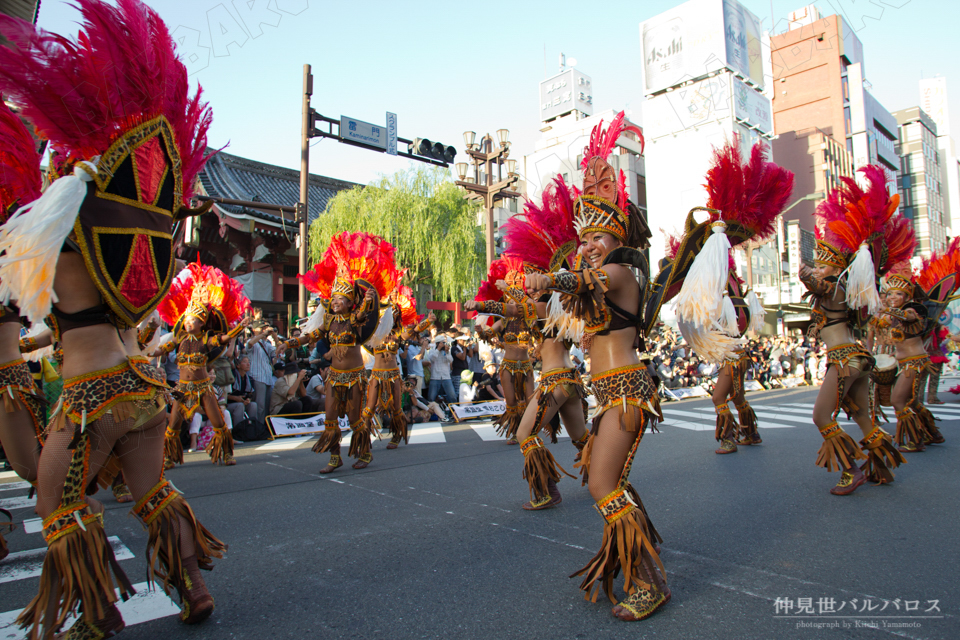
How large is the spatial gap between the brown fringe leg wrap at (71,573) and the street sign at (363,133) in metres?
10.8

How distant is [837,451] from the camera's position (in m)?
4.63

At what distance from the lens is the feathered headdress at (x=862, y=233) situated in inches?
196

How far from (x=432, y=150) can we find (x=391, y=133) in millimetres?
1172

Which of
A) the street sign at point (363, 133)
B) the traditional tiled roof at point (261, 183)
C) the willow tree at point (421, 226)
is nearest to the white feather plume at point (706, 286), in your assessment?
the street sign at point (363, 133)

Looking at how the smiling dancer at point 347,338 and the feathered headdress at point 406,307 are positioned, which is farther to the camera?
the feathered headdress at point 406,307

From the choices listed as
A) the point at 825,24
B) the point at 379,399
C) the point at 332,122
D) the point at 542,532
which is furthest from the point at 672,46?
the point at 542,532

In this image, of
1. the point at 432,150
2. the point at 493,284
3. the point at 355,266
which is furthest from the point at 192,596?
the point at 432,150

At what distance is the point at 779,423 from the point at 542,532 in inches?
268

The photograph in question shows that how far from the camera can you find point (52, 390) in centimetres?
710

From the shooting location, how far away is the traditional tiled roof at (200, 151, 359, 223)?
19.2m

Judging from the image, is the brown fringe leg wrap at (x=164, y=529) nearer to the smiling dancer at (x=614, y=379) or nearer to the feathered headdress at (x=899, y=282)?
the smiling dancer at (x=614, y=379)

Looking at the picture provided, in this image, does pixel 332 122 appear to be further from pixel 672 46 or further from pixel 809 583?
pixel 672 46

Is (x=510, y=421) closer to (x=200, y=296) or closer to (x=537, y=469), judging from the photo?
(x=537, y=469)

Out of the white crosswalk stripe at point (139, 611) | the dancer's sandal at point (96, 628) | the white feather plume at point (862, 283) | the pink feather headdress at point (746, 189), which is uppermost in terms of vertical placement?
the pink feather headdress at point (746, 189)
